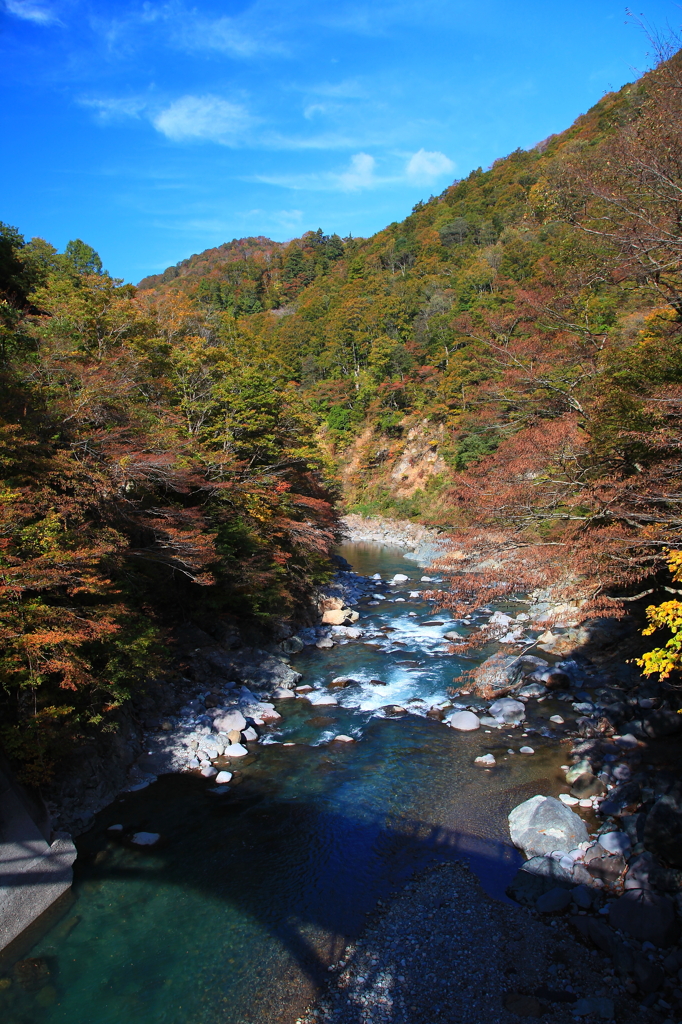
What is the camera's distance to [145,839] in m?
7.66

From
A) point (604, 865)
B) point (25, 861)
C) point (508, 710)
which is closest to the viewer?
point (25, 861)

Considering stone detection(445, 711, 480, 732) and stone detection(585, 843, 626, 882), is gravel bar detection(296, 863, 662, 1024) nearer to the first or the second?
stone detection(585, 843, 626, 882)

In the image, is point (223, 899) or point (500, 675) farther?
point (500, 675)

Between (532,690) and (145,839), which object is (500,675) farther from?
(145,839)

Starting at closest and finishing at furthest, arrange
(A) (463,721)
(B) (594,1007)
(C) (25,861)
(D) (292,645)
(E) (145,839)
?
(B) (594,1007) < (C) (25,861) < (E) (145,839) < (A) (463,721) < (D) (292,645)

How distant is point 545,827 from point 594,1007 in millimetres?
2494

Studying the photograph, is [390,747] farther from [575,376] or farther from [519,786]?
[575,376]

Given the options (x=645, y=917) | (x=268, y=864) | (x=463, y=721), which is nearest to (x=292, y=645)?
(x=463, y=721)

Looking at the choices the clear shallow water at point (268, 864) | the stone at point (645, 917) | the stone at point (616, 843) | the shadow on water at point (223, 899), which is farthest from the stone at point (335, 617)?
the stone at point (645, 917)

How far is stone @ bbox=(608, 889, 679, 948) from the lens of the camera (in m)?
5.59

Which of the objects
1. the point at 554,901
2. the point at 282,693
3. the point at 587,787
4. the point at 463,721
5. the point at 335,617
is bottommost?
the point at 335,617

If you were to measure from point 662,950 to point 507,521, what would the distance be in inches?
240

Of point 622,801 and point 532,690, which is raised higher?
point 622,801

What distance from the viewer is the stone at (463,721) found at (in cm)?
1067
